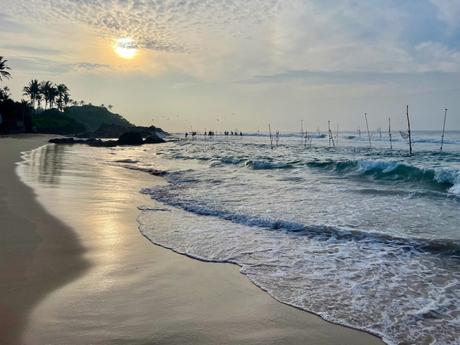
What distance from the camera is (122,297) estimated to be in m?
5.28

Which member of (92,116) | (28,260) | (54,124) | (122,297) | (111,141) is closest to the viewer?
(122,297)

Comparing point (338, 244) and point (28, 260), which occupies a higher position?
point (28, 260)

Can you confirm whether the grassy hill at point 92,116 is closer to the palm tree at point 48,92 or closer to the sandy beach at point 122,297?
the palm tree at point 48,92

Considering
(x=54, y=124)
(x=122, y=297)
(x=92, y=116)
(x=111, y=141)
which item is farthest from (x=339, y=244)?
(x=92, y=116)

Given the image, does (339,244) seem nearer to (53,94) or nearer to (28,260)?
(28,260)

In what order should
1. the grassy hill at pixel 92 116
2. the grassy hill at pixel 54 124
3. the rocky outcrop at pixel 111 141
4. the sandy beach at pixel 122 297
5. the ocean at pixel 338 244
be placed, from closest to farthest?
the sandy beach at pixel 122 297 < the ocean at pixel 338 244 < the rocky outcrop at pixel 111 141 < the grassy hill at pixel 54 124 < the grassy hill at pixel 92 116

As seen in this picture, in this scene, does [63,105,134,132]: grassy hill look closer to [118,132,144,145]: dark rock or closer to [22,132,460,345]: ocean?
[118,132,144,145]: dark rock

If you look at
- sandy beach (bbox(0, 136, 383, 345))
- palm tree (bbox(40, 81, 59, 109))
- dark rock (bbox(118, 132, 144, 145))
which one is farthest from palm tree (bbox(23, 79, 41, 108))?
sandy beach (bbox(0, 136, 383, 345))

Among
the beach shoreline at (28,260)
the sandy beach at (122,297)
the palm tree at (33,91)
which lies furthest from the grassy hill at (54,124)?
the sandy beach at (122,297)

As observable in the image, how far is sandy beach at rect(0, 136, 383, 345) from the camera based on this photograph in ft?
14.1

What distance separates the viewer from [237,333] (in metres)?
4.45

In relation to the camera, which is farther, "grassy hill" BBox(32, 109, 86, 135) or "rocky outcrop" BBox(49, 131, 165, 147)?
"grassy hill" BBox(32, 109, 86, 135)

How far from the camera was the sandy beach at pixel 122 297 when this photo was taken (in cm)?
430

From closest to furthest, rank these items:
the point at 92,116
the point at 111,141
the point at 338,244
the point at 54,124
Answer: the point at 338,244 < the point at 111,141 < the point at 54,124 < the point at 92,116
